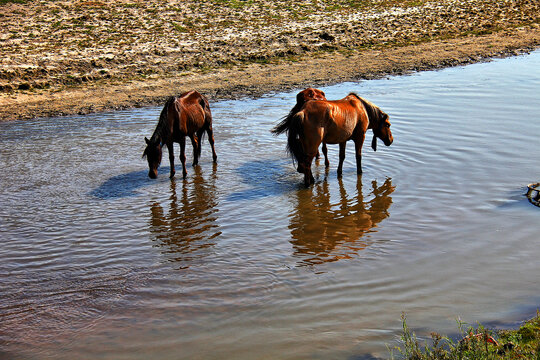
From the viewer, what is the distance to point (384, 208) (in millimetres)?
8391

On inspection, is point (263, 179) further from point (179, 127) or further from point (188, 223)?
point (188, 223)

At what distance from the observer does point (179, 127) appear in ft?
33.4

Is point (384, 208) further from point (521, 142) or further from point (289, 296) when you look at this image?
point (521, 142)

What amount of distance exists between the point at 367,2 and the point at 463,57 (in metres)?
6.56

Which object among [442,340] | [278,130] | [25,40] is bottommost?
[442,340]

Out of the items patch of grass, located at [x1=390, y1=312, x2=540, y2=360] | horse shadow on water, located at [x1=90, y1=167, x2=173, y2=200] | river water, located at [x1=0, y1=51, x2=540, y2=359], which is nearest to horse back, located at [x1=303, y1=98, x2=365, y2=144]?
river water, located at [x1=0, y1=51, x2=540, y2=359]

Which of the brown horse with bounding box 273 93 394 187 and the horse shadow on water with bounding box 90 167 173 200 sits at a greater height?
the brown horse with bounding box 273 93 394 187

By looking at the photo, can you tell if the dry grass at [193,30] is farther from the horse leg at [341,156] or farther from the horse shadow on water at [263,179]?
the horse leg at [341,156]

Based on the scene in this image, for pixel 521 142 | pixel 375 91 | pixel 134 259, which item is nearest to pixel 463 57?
pixel 375 91

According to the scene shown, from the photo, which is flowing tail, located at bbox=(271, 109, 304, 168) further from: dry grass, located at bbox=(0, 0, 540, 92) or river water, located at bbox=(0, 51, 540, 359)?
dry grass, located at bbox=(0, 0, 540, 92)

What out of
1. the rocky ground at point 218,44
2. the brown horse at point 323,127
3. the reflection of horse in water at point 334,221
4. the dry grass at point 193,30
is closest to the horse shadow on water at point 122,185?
the brown horse at point 323,127

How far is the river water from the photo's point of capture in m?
5.23

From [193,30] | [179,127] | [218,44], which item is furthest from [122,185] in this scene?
[193,30]

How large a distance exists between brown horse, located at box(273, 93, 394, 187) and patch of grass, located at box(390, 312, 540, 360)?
16.0 ft
